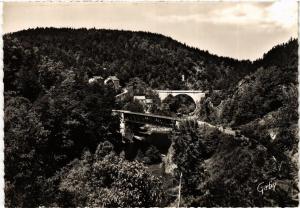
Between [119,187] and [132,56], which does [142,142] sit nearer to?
[119,187]

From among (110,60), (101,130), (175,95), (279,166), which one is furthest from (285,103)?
(110,60)

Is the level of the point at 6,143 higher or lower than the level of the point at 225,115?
lower

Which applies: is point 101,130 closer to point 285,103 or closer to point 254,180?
point 285,103
